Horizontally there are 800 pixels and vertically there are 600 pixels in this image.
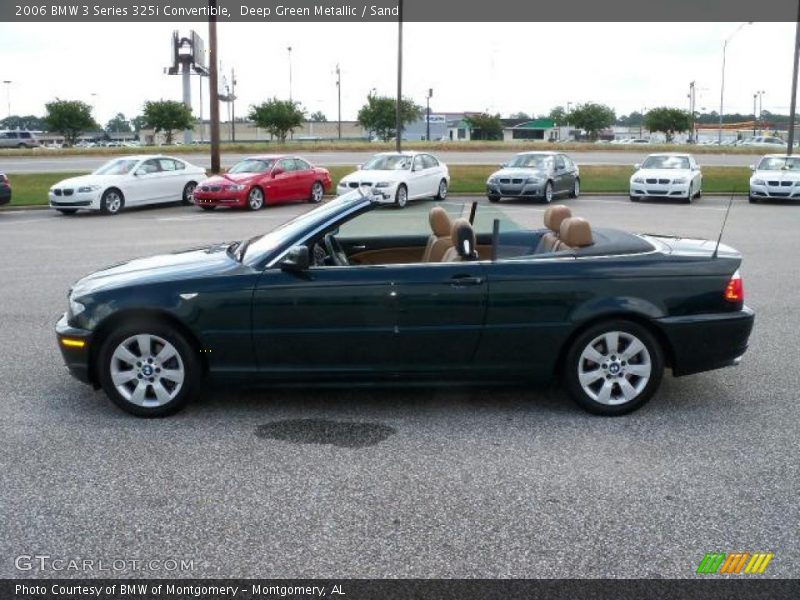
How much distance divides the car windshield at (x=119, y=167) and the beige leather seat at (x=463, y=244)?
18.4m

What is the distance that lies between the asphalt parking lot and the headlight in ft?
2.14

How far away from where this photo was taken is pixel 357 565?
3.67 m

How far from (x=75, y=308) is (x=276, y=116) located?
214 ft

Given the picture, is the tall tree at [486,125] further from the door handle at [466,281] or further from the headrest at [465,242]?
the door handle at [466,281]

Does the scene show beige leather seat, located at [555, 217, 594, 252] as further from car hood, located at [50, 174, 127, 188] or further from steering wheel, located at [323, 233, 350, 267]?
car hood, located at [50, 174, 127, 188]

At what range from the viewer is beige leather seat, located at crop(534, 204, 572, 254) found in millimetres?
6180

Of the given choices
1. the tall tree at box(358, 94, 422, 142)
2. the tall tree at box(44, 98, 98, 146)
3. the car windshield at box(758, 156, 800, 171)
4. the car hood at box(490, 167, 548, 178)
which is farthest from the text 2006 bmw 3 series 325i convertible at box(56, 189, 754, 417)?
the tall tree at box(358, 94, 422, 142)

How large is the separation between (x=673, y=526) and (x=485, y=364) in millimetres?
1844

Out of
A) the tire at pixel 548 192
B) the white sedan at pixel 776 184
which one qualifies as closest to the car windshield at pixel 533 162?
the tire at pixel 548 192

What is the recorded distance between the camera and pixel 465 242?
5.75 m

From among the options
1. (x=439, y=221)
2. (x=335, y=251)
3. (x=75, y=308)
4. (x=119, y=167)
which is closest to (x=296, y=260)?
(x=335, y=251)

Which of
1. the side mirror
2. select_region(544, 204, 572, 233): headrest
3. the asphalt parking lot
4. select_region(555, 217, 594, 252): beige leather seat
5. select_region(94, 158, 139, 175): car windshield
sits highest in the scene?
select_region(94, 158, 139, 175): car windshield

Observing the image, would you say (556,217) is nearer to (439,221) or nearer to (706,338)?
(439,221)

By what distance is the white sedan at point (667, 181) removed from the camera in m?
25.0
